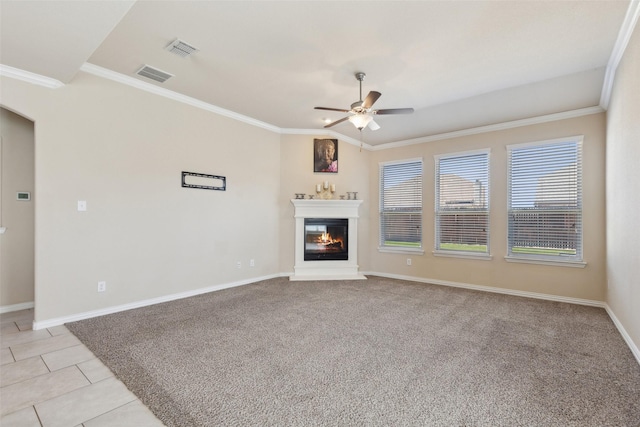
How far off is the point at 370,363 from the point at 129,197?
136 inches

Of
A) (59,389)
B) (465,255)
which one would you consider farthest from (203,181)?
(465,255)

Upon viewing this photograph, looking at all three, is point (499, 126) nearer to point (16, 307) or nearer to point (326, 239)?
point (326, 239)

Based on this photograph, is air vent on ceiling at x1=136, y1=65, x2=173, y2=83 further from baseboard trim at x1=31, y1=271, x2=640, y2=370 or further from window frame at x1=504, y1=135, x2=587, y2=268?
window frame at x1=504, y1=135, x2=587, y2=268

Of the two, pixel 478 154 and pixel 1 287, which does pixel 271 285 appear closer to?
pixel 1 287

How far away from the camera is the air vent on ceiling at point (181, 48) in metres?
2.85

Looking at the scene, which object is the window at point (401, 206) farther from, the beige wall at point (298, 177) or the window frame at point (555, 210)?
the window frame at point (555, 210)

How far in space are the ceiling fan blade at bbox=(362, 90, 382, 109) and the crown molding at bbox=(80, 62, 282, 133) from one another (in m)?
2.56

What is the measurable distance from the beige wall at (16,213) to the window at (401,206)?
564 cm

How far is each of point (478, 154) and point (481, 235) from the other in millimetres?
1417

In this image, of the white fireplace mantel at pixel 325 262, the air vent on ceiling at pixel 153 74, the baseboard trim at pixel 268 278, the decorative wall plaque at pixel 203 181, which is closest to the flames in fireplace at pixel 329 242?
the white fireplace mantel at pixel 325 262

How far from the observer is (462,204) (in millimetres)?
5184

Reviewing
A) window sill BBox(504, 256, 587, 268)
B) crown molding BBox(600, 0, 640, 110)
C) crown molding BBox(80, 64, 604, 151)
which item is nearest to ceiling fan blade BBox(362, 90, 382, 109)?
crown molding BBox(600, 0, 640, 110)

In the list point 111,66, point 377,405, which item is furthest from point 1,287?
point 377,405

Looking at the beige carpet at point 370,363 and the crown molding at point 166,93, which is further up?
the crown molding at point 166,93
